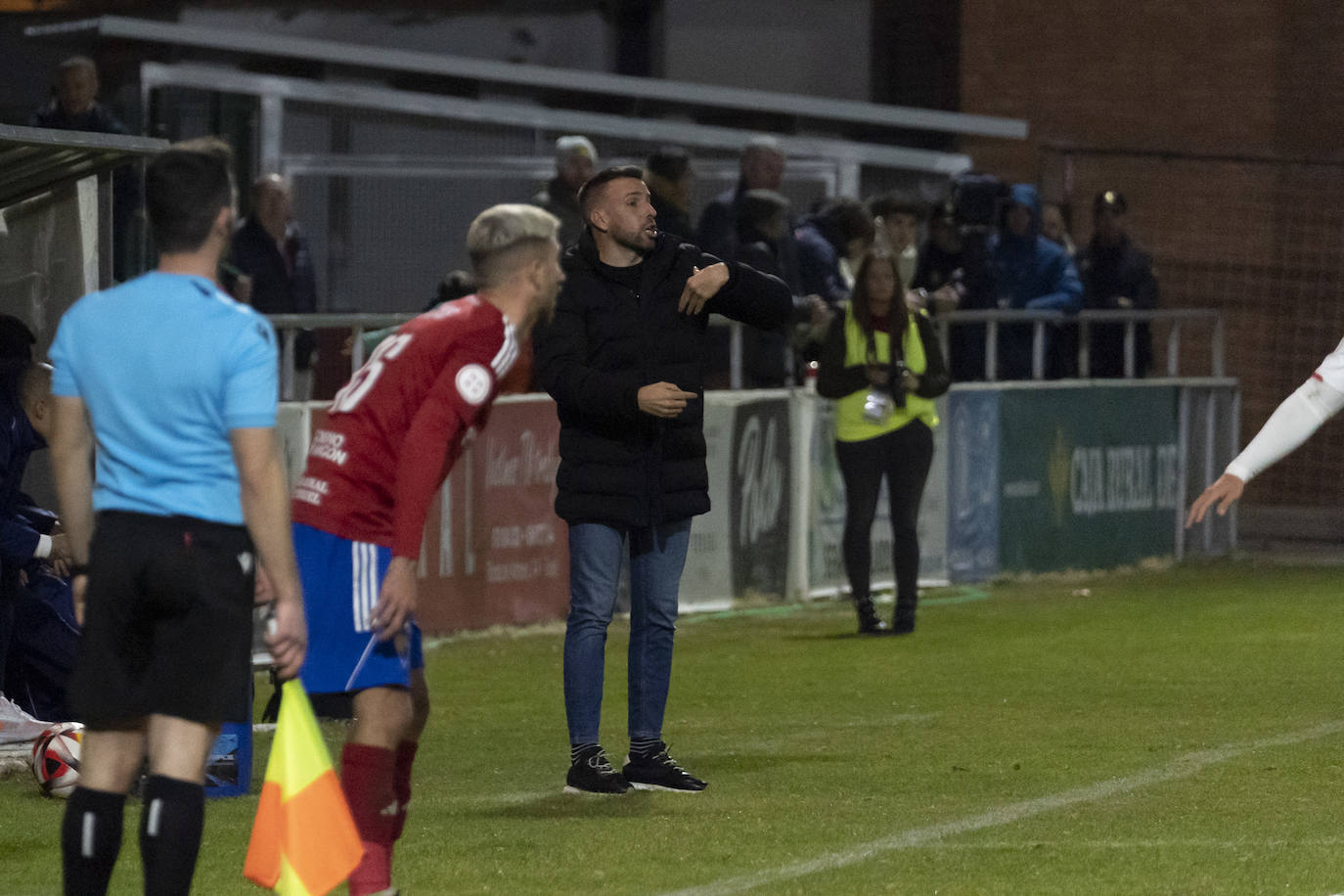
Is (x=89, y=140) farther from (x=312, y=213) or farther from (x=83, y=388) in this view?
(x=312, y=213)

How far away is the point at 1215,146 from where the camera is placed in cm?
2397

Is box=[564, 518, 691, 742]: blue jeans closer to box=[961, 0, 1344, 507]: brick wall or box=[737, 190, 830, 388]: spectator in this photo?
box=[737, 190, 830, 388]: spectator

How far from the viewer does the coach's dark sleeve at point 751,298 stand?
312 inches

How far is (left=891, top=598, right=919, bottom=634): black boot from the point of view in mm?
13156

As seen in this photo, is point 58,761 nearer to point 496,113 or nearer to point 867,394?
point 867,394

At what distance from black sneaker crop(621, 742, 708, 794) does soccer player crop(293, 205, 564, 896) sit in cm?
184

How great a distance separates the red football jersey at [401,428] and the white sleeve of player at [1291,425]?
6.38 feet

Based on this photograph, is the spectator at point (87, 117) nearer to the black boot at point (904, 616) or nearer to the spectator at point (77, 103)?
the spectator at point (77, 103)

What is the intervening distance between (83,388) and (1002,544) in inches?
452

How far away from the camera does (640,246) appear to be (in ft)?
26.0

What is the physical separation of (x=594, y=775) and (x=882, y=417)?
17.7ft

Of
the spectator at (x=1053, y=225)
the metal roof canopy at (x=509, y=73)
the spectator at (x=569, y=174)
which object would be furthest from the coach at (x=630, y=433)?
the metal roof canopy at (x=509, y=73)

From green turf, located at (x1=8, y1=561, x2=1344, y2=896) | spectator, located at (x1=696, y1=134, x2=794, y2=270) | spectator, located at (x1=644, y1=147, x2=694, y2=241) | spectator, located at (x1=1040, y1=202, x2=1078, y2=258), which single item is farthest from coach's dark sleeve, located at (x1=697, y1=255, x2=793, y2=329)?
spectator, located at (x1=1040, y1=202, x2=1078, y2=258)

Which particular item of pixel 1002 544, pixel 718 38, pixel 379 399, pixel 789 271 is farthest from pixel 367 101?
pixel 379 399
